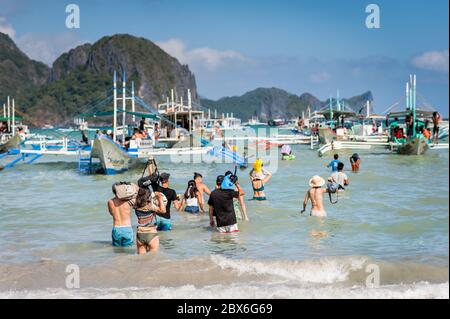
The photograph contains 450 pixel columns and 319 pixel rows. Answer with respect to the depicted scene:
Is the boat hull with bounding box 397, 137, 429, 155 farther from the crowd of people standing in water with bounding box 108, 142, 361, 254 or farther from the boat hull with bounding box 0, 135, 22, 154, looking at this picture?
the boat hull with bounding box 0, 135, 22, 154

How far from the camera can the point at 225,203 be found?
33.8 feet

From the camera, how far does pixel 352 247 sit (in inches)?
393

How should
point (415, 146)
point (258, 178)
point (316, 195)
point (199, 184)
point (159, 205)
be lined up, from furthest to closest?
point (415, 146) < point (258, 178) < point (199, 184) < point (316, 195) < point (159, 205)

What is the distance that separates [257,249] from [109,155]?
1710 centimetres

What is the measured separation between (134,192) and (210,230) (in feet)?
9.93

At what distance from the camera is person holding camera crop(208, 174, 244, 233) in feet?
33.5

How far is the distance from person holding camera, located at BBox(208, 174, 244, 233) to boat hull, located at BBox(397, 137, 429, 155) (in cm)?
2457

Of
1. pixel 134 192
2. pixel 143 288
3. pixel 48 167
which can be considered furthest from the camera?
pixel 48 167

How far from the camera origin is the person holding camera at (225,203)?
33.5 feet

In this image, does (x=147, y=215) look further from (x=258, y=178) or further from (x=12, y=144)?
(x=12, y=144)

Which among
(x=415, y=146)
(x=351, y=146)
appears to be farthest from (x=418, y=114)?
(x=415, y=146)

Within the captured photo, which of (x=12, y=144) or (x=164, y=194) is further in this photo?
(x=12, y=144)
